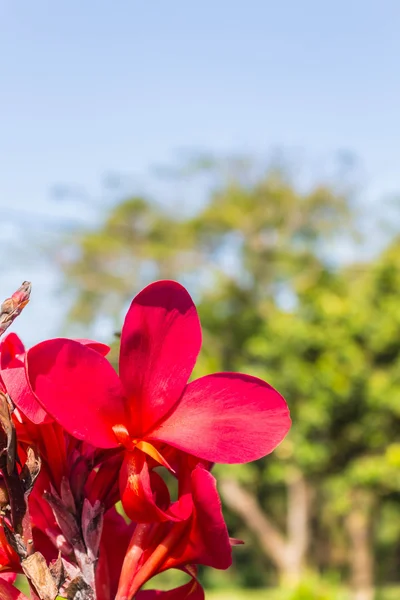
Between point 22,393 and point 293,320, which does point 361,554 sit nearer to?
point 293,320

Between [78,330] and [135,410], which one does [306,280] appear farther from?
[135,410]

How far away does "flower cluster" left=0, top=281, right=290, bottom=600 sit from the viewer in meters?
0.51

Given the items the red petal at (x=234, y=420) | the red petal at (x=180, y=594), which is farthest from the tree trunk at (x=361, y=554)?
the red petal at (x=234, y=420)

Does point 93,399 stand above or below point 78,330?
above

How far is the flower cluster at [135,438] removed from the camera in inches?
20.3

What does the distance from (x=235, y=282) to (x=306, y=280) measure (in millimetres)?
2619

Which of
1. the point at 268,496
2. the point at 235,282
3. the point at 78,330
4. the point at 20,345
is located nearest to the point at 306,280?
the point at 235,282

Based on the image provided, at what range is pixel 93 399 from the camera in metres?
0.53

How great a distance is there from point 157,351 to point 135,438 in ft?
0.21

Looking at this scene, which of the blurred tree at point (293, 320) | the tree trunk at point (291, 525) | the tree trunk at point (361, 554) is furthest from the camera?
the tree trunk at point (291, 525)

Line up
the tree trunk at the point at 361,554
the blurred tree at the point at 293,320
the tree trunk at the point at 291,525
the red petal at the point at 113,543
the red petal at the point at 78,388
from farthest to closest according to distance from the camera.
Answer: the tree trunk at the point at 291,525
the tree trunk at the point at 361,554
the blurred tree at the point at 293,320
the red petal at the point at 113,543
the red petal at the point at 78,388

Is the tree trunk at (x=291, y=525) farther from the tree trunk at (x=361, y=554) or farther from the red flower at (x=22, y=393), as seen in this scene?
the red flower at (x=22, y=393)

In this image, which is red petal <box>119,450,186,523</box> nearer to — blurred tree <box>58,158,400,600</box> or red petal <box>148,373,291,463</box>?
red petal <box>148,373,291,463</box>

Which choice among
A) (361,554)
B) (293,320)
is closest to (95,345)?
(293,320)
